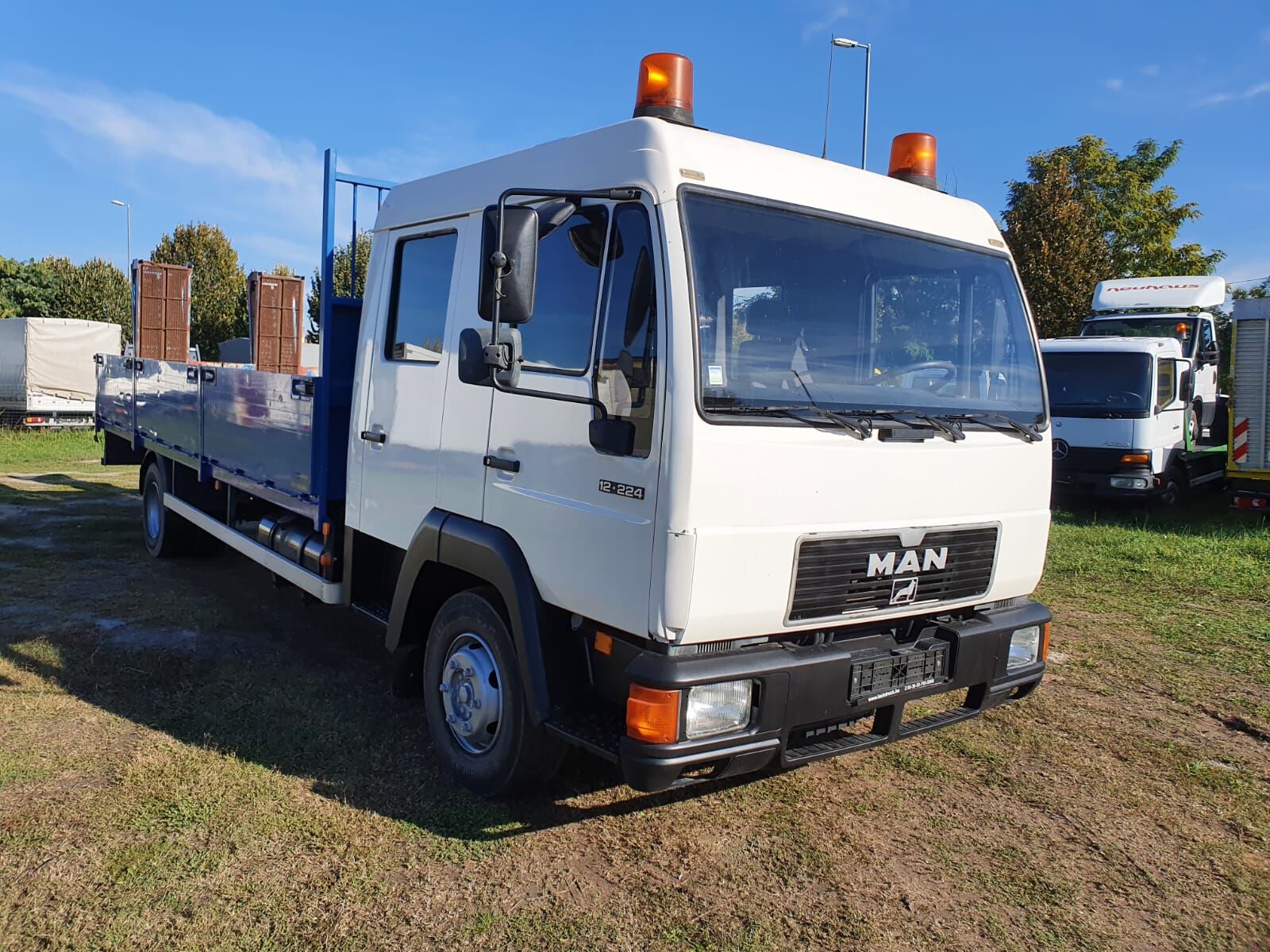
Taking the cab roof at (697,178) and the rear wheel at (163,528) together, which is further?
the rear wheel at (163,528)

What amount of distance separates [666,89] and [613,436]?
1.29 metres

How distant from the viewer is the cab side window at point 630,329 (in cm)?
297

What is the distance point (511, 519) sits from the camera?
11.5ft

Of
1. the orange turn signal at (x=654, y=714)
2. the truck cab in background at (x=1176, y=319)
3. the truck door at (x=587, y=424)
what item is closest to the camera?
the orange turn signal at (x=654, y=714)

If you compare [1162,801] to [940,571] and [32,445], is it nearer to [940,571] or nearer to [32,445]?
[940,571]

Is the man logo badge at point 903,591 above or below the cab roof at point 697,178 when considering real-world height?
below

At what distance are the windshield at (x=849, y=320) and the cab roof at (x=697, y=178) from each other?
0.08 m

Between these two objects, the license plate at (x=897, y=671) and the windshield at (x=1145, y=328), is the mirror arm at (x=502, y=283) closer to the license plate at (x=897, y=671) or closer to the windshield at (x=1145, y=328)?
the license plate at (x=897, y=671)

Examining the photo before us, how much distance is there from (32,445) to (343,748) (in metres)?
17.7

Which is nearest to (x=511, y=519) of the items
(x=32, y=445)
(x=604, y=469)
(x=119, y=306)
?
(x=604, y=469)

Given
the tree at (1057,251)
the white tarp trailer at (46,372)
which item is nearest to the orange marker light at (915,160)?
the tree at (1057,251)

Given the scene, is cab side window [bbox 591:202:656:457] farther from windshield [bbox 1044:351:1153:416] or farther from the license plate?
windshield [bbox 1044:351:1153:416]

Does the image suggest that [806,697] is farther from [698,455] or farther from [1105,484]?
[1105,484]

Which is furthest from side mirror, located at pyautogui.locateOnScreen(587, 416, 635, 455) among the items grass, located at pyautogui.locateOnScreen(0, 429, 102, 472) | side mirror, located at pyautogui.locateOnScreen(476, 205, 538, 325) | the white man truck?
grass, located at pyautogui.locateOnScreen(0, 429, 102, 472)
